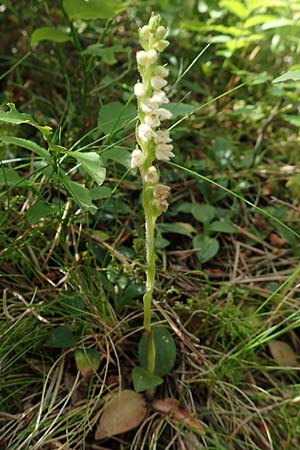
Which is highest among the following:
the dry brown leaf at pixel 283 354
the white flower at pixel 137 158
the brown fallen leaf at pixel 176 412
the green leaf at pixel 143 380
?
the white flower at pixel 137 158

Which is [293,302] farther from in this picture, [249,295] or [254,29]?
[254,29]

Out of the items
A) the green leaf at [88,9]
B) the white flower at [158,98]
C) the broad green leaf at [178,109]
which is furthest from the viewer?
the green leaf at [88,9]

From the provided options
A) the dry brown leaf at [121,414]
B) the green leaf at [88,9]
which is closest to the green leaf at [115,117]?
the green leaf at [88,9]

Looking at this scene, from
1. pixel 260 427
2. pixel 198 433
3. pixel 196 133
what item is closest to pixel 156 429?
pixel 198 433

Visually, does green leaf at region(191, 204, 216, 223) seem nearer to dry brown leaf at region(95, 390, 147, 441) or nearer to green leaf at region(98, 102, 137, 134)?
green leaf at region(98, 102, 137, 134)

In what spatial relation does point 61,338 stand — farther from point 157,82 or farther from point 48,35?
point 48,35

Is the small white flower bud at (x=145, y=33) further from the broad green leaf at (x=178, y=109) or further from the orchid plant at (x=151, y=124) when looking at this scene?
the broad green leaf at (x=178, y=109)

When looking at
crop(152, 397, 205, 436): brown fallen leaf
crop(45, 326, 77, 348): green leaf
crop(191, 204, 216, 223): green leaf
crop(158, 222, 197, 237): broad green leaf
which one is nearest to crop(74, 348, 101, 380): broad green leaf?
crop(45, 326, 77, 348): green leaf
